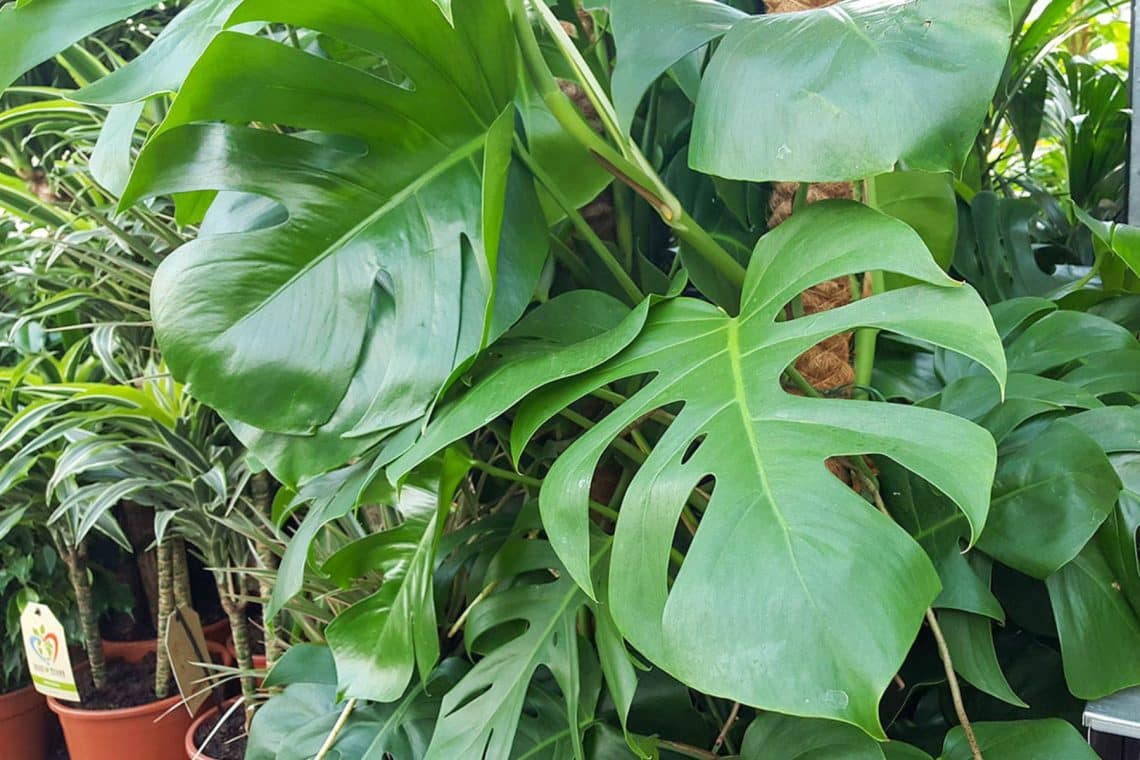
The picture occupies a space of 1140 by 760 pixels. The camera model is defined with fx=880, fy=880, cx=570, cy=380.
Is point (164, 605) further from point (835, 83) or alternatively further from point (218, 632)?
point (835, 83)

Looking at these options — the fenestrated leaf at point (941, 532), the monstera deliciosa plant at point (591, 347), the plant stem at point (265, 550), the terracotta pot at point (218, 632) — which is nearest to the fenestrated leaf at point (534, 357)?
the monstera deliciosa plant at point (591, 347)

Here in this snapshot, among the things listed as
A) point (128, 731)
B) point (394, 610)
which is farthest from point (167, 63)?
point (128, 731)

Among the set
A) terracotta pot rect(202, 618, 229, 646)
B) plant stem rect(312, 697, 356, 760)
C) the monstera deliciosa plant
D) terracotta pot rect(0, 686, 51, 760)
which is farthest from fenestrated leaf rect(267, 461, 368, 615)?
terracotta pot rect(0, 686, 51, 760)

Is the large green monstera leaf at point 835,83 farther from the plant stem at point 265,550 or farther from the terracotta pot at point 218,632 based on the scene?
the terracotta pot at point 218,632

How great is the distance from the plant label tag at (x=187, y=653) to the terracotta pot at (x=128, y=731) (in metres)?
0.15

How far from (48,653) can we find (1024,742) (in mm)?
1142

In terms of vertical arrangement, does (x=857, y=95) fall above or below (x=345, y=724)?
above

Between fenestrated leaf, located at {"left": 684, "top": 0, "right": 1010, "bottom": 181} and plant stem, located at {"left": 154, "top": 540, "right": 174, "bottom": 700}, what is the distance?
39.0 inches

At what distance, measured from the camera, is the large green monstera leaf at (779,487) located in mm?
312

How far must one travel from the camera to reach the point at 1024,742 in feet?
1.60

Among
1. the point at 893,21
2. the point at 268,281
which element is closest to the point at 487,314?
the point at 268,281

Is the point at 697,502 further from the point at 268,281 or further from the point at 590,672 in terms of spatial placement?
the point at 268,281

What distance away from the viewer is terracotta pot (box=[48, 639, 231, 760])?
45.9 inches

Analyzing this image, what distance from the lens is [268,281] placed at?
547 mm
